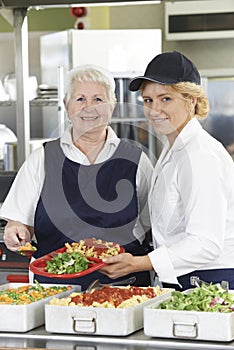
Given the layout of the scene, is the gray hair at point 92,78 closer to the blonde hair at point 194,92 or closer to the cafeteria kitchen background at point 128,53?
the blonde hair at point 194,92

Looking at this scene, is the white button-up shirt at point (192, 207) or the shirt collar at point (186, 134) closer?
the white button-up shirt at point (192, 207)

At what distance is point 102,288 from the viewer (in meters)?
2.27

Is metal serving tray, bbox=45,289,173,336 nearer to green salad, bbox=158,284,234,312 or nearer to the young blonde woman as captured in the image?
green salad, bbox=158,284,234,312

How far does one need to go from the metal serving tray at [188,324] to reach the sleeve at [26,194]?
1.02m

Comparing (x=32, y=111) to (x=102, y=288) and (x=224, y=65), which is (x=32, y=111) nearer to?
(x=224, y=65)

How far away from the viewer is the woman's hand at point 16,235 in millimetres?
2818

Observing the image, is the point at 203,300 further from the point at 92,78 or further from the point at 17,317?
the point at 92,78

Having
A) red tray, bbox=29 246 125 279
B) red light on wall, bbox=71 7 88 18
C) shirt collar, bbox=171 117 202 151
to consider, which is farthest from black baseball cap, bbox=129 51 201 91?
red light on wall, bbox=71 7 88 18

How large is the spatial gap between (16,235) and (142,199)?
0.46 m

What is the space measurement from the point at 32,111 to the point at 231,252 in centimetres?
434

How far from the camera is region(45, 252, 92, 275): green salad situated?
2391 millimetres

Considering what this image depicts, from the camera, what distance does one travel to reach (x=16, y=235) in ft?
9.36

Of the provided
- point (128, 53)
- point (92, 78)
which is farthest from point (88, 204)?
point (128, 53)

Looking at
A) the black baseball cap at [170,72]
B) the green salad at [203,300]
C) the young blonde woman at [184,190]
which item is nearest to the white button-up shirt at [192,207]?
the young blonde woman at [184,190]
